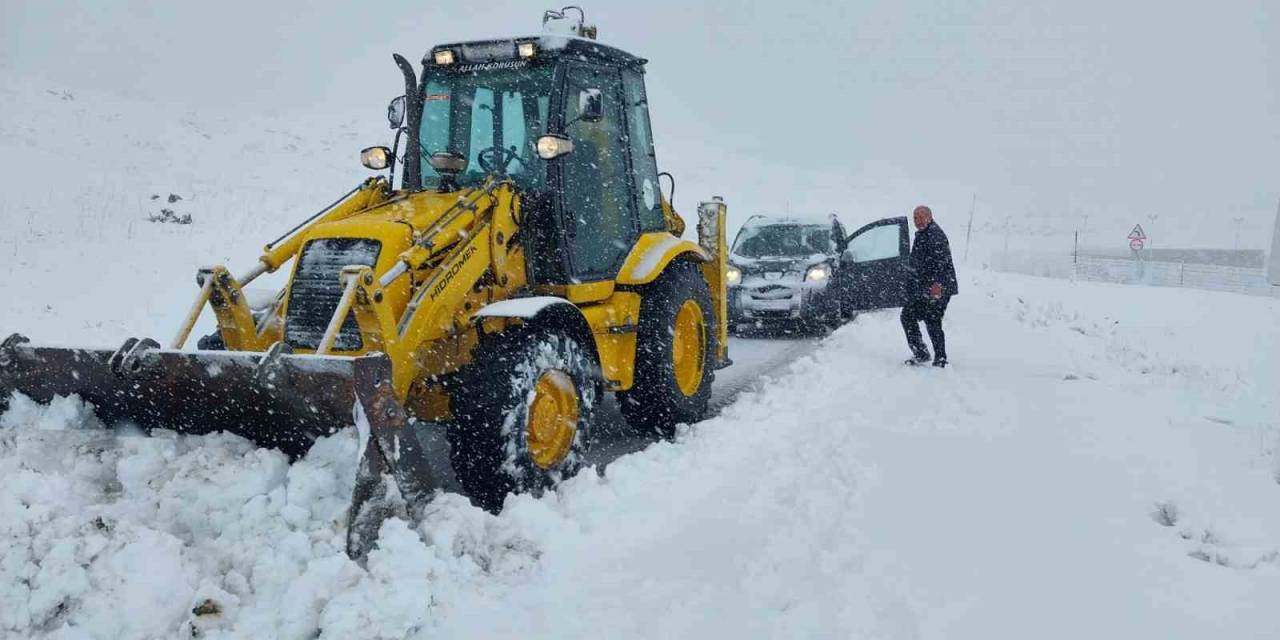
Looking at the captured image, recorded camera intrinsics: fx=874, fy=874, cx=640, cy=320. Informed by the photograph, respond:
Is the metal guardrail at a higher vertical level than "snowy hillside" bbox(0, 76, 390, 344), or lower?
lower

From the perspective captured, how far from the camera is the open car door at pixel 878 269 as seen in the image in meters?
11.8

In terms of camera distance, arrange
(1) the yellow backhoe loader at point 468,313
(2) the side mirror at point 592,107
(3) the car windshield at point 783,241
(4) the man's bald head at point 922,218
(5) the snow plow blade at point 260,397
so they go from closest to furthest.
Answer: (5) the snow plow blade at point 260,397 → (1) the yellow backhoe loader at point 468,313 → (2) the side mirror at point 592,107 → (4) the man's bald head at point 922,218 → (3) the car windshield at point 783,241

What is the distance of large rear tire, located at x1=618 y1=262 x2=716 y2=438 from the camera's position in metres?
5.76

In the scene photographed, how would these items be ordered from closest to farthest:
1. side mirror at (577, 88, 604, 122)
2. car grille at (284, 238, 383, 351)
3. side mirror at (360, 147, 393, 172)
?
car grille at (284, 238, 383, 351) < side mirror at (577, 88, 604, 122) < side mirror at (360, 147, 393, 172)

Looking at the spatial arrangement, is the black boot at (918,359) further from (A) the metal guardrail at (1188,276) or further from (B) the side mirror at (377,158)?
(A) the metal guardrail at (1188,276)

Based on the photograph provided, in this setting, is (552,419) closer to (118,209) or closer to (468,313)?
(468,313)

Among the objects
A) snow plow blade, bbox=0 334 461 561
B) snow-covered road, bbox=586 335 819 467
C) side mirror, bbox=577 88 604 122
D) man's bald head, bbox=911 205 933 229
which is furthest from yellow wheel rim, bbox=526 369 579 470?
man's bald head, bbox=911 205 933 229

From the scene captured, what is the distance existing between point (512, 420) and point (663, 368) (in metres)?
1.85

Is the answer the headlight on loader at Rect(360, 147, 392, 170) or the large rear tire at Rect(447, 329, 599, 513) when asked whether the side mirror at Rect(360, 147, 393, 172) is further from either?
the large rear tire at Rect(447, 329, 599, 513)

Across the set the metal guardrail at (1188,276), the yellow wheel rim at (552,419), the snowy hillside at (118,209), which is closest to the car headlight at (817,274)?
the yellow wheel rim at (552,419)

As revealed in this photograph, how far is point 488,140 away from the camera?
212 inches

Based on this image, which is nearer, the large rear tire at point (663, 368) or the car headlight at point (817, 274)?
the large rear tire at point (663, 368)

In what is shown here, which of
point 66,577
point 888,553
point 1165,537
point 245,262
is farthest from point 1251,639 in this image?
point 245,262

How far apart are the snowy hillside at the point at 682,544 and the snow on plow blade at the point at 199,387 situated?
0.44 ft
